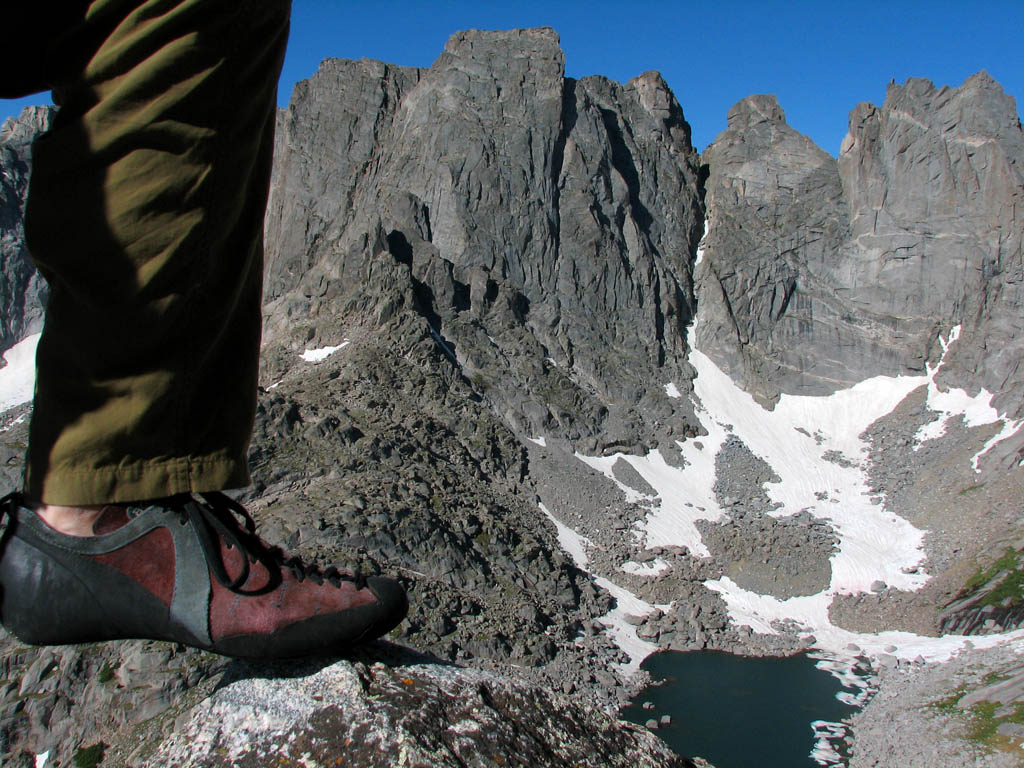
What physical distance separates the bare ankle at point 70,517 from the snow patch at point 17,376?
10638cm

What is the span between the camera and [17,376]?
101 m

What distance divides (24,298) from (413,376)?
269ft

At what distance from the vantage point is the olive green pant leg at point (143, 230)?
1690 millimetres

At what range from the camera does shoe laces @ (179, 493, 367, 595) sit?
89.5 inches

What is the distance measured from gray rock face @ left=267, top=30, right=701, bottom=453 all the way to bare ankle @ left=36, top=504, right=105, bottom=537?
64.3 m

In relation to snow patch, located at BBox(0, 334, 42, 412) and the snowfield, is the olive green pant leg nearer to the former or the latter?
the snowfield

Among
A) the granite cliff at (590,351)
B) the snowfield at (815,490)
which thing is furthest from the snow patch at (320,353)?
the snowfield at (815,490)

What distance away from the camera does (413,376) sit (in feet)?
210

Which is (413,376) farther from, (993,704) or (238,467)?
(238,467)

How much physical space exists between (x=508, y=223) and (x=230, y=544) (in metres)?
81.3

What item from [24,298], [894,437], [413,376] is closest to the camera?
[413,376]

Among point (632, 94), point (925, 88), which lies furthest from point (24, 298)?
point (925, 88)

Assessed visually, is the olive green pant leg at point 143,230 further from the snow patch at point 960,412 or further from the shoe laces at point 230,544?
the snow patch at point 960,412

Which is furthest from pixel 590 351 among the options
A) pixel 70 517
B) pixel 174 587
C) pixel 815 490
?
pixel 70 517
